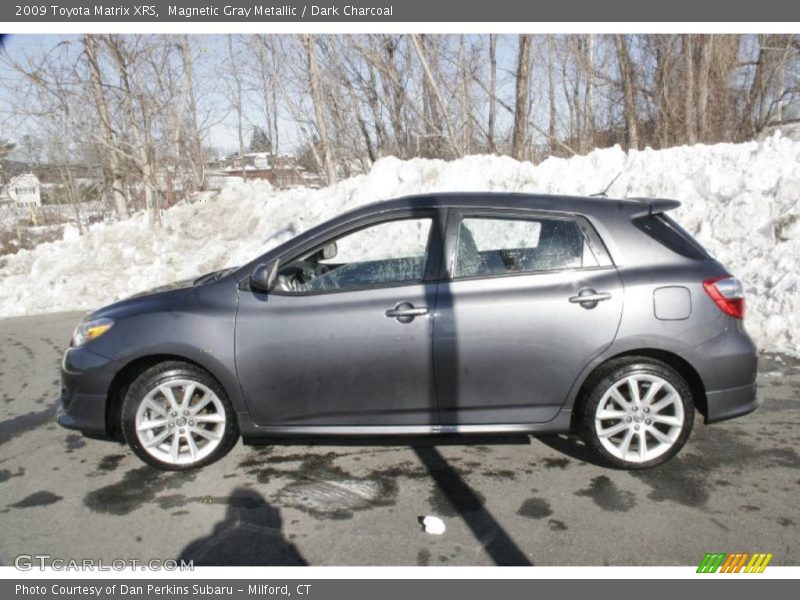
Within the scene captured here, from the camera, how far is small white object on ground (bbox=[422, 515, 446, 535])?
303 centimetres

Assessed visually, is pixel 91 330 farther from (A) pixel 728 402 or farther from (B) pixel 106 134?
(B) pixel 106 134

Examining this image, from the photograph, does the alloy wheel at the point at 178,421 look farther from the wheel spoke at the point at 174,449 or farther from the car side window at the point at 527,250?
the car side window at the point at 527,250

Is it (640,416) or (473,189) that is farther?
(473,189)

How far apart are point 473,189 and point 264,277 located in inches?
303

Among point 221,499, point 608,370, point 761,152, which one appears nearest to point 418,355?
point 608,370

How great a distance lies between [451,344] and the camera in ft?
11.6

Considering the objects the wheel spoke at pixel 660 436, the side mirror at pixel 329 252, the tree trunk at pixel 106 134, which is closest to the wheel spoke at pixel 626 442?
the wheel spoke at pixel 660 436

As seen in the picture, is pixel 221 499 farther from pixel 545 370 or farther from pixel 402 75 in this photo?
pixel 402 75

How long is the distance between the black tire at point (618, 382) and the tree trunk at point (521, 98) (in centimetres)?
1143

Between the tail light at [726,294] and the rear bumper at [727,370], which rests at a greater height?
the tail light at [726,294]

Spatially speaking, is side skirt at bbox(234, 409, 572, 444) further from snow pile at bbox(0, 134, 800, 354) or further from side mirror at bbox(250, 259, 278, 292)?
snow pile at bbox(0, 134, 800, 354)

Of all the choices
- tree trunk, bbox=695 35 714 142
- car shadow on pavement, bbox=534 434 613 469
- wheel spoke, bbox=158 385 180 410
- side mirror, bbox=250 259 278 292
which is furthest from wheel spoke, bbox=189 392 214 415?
tree trunk, bbox=695 35 714 142

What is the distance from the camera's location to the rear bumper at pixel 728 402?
3605 millimetres

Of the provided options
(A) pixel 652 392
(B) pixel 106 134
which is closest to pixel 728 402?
(A) pixel 652 392
